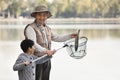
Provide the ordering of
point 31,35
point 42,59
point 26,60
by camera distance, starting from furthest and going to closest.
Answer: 1. point 31,35
2. point 42,59
3. point 26,60

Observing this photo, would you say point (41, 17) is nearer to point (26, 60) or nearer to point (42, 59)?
point (42, 59)

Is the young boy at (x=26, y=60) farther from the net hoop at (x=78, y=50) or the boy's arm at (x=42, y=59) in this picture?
the net hoop at (x=78, y=50)

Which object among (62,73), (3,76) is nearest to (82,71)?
(62,73)

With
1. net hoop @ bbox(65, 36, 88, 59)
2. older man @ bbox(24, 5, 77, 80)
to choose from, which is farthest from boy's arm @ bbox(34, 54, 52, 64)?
net hoop @ bbox(65, 36, 88, 59)

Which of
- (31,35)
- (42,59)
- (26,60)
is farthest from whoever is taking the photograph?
(31,35)

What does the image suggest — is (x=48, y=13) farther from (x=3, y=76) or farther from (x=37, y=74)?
(x=3, y=76)

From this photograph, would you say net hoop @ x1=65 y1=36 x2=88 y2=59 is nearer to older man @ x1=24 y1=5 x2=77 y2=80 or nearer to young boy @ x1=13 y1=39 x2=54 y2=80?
older man @ x1=24 y1=5 x2=77 y2=80

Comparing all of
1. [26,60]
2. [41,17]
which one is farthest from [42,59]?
[41,17]

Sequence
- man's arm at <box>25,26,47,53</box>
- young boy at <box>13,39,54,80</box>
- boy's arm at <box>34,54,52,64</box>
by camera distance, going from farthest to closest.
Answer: man's arm at <box>25,26,47,53</box> < boy's arm at <box>34,54,52,64</box> < young boy at <box>13,39,54,80</box>

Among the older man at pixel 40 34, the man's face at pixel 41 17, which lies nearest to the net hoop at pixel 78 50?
the older man at pixel 40 34

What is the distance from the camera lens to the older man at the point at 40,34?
2904 mm

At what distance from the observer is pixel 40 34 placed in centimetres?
296

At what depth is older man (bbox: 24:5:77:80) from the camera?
9.53 feet

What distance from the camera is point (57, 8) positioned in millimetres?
25328
